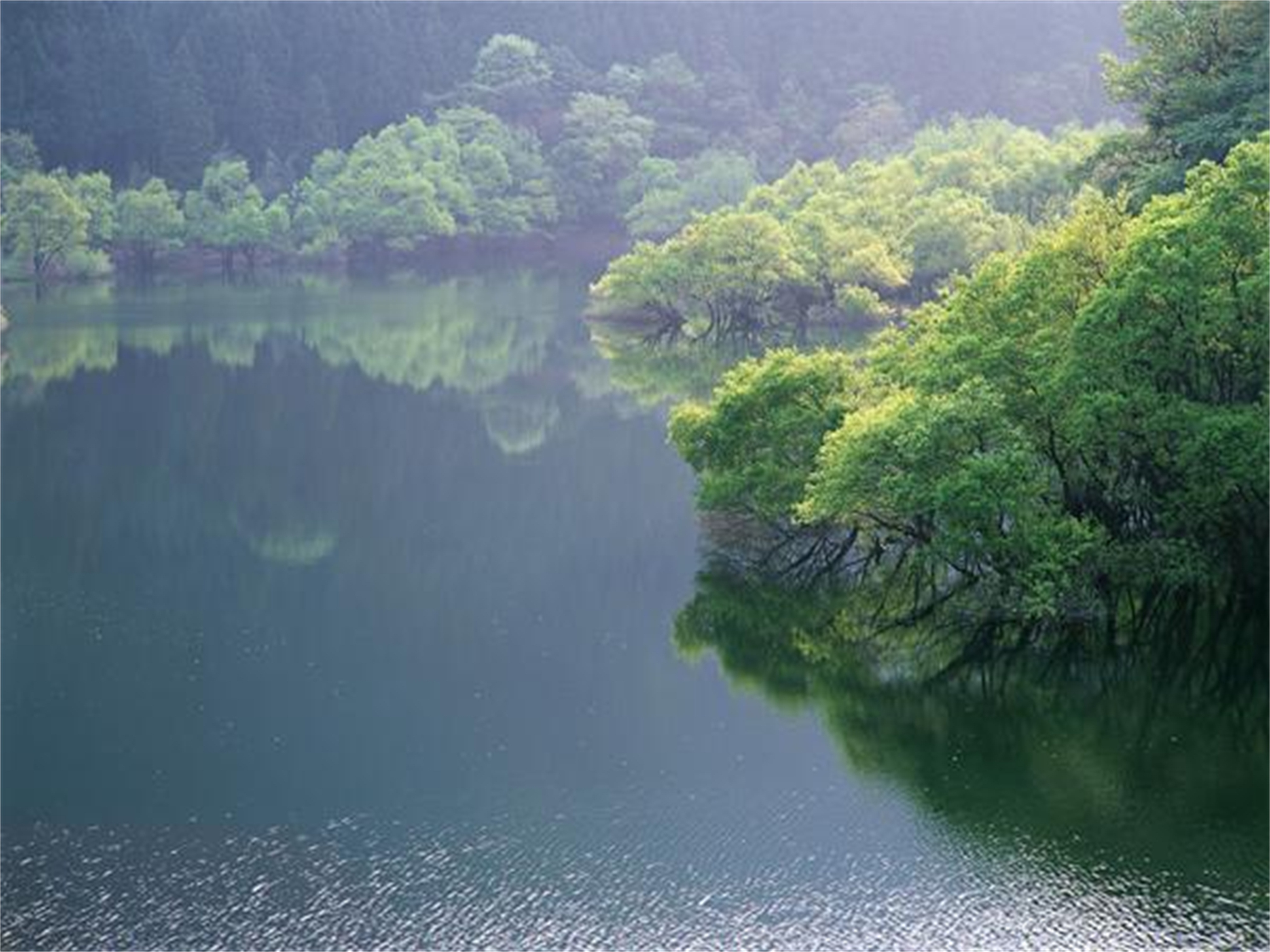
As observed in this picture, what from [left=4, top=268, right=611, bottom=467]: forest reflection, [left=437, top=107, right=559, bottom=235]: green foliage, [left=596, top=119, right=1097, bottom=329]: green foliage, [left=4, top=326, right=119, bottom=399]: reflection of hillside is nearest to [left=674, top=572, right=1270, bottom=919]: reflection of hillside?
[left=4, top=268, right=611, bottom=467]: forest reflection

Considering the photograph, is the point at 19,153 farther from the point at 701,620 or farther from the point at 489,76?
the point at 701,620

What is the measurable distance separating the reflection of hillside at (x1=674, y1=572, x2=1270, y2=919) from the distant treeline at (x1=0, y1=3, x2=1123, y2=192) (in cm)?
7642

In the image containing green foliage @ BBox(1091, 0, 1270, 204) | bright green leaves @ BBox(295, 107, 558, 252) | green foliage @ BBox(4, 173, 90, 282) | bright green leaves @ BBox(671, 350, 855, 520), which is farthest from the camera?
bright green leaves @ BBox(295, 107, 558, 252)

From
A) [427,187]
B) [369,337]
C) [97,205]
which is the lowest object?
[369,337]

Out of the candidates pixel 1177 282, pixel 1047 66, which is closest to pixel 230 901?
pixel 1177 282

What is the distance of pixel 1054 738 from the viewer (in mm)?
21766

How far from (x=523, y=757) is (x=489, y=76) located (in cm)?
8834

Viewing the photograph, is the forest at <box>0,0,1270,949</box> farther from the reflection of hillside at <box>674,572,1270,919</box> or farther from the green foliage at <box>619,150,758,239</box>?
the green foliage at <box>619,150,758,239</box>

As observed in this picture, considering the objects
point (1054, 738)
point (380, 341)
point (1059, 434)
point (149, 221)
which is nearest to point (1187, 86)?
point (1059, 434)

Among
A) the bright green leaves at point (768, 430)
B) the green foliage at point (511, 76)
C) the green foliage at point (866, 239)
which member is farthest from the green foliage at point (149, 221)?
the bright green leaves at point (768, 430)

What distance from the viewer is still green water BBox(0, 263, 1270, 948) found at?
1759cm

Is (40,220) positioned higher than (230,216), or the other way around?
(230,216)

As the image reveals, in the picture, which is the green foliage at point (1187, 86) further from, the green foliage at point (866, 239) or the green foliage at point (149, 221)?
the green foliage at point (149, 221)

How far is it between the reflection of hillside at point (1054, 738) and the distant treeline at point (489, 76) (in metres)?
76.4
